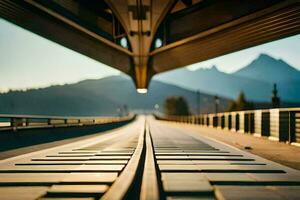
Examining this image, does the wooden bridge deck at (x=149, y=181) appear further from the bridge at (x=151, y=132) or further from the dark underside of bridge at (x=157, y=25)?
the dark underside of bridge at (x=157, y=25)

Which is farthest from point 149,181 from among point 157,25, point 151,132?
point 157,25

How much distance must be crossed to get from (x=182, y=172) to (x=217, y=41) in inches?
1217

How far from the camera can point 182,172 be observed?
8.77 meters

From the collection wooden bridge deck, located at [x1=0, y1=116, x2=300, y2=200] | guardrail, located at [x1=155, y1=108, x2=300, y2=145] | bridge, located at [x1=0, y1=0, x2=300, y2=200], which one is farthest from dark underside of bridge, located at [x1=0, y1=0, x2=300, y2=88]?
wooden bridge deck, located at [x1=0, y1=116, x2=300, y2=200]

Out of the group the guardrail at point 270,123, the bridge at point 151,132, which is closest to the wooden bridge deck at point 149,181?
the bridge at point 151,132

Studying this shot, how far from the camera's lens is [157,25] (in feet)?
137

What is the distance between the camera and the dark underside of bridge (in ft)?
98.6

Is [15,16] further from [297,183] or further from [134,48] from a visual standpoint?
[297,183]

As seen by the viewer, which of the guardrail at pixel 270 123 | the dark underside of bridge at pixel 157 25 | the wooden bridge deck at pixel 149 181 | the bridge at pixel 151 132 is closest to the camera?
the wooden bridge deck at pixel 149 181

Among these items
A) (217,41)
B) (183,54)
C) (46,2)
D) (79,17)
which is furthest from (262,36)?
(46,2)

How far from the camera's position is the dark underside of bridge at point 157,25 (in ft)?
98.6

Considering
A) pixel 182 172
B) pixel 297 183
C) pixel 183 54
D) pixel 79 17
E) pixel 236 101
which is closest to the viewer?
pixel 297 183

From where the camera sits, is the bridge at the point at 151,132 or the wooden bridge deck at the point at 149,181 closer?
the wooden bridge deck at the point at 149,181

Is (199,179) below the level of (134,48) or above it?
below
